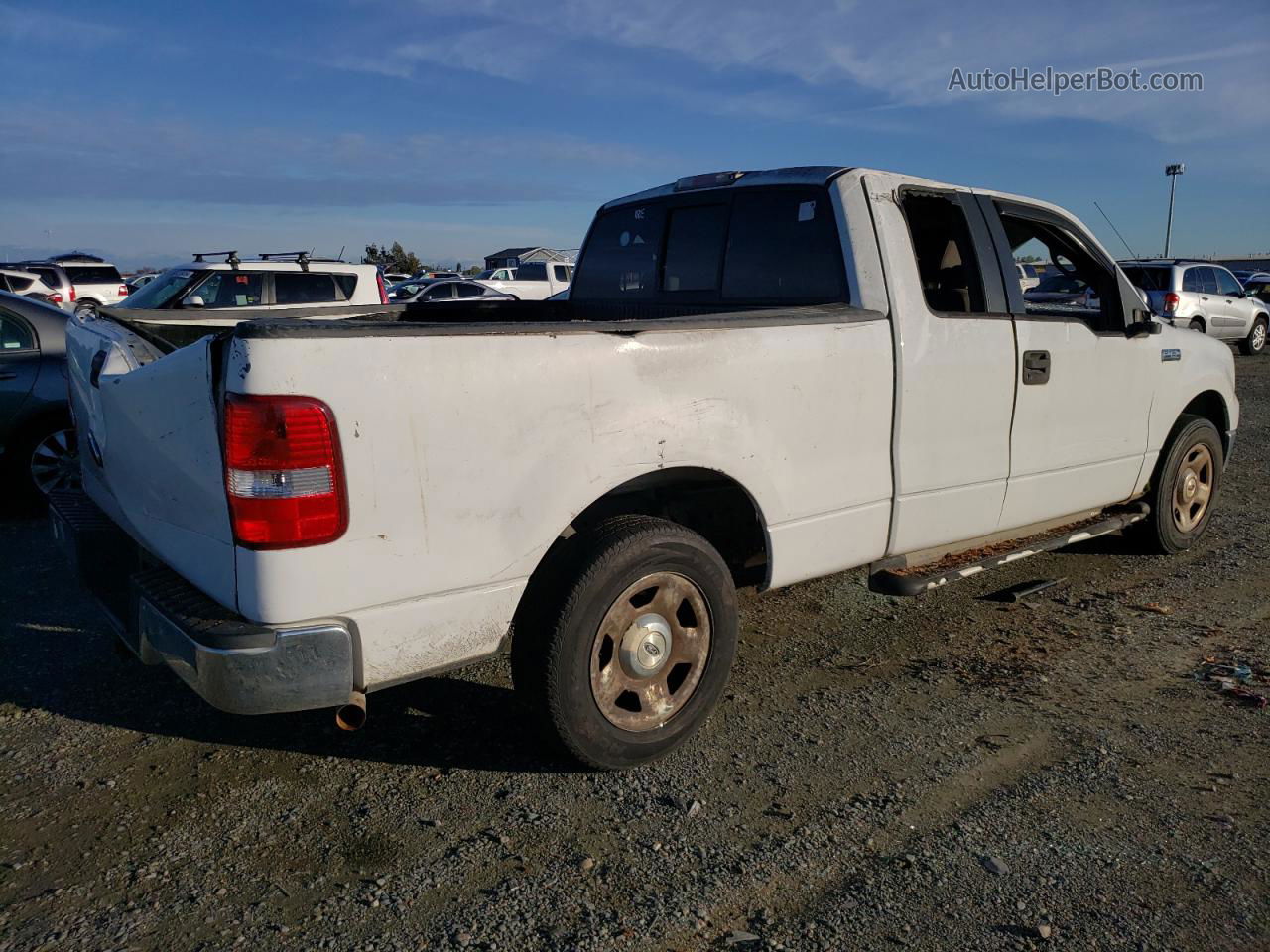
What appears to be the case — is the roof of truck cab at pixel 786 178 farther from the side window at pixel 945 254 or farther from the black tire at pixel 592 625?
the black tire at pixel 592 625

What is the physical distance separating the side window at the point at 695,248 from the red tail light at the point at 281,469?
2.51 m

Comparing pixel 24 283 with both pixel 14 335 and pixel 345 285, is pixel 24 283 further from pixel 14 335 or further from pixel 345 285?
pixel 14 335

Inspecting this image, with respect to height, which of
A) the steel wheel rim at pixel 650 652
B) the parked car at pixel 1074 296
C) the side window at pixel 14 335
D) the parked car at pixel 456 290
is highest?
the parked car at pixel 456 290

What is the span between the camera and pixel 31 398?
671cm

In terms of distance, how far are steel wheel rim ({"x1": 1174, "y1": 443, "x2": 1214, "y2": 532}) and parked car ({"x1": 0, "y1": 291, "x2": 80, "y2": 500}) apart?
6.84m

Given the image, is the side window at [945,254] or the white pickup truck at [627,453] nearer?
the white pickup truck at [627,453]

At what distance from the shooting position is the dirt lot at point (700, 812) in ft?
8.38

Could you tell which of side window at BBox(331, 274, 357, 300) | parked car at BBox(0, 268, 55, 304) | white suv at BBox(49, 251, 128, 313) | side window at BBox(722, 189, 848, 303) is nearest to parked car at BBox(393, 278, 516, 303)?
white suv at BBox(49, 251, 128, 313)

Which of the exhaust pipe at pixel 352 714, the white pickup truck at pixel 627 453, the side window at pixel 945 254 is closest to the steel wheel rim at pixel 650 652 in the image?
the white pickup truck at pixel 627 453

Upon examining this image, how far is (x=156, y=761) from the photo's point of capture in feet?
11.1

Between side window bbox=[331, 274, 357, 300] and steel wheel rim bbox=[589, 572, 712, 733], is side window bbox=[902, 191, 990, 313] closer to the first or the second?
steel wheel rim bbox=[589, 572, 712, 733]

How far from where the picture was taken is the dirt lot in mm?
2555

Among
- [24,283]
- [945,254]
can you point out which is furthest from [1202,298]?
[24,283]

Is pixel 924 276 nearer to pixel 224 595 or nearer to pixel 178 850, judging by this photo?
pixel 224 595
